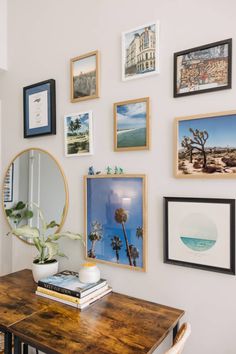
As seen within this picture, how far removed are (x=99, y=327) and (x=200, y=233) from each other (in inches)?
22.8

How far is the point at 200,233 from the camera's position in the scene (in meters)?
1.24

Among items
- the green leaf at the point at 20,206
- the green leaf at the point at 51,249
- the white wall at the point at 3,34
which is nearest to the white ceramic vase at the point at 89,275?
the green leaf at the point at 51,249

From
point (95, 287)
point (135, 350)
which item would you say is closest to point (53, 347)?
point (135, 350)

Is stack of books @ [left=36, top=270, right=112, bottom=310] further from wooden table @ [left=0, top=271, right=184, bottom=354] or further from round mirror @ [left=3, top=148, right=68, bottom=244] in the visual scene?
round mirror @ [left=3, top=148, right=68, bottom=244]

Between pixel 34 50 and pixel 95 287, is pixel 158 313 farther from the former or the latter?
pixel 34 50

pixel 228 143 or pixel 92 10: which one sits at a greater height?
pixel 92 10

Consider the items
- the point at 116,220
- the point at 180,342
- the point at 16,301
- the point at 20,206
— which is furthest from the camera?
the point at 20,206

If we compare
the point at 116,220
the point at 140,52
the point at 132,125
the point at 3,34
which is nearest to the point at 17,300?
the point at 116,220

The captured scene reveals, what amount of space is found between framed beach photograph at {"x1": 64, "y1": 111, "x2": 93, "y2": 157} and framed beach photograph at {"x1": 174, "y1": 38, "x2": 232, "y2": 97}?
536 mm

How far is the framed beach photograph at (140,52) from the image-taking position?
1.36 metres

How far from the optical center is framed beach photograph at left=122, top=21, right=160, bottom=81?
1.36 m

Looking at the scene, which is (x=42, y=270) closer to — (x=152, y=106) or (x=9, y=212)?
(x=9, y=212)

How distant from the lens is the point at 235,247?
1159 millimetres

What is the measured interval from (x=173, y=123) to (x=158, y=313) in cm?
87
